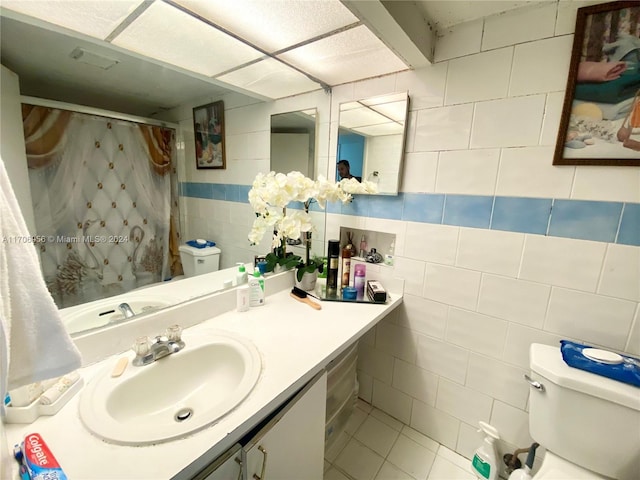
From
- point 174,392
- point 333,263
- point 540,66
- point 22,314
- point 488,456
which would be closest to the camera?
point 22,314

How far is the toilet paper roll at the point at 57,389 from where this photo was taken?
0.63m

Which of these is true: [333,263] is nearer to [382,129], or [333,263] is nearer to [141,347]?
[382,129]

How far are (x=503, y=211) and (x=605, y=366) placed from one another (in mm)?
595

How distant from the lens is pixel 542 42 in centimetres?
95

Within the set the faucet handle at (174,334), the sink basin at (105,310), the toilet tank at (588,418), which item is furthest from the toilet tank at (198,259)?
the toilet tank at (588,418)

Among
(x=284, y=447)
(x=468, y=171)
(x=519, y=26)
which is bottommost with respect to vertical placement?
(x=284, y=447)

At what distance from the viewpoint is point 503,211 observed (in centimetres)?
109

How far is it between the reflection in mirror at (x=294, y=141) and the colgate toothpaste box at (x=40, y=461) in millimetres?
1200

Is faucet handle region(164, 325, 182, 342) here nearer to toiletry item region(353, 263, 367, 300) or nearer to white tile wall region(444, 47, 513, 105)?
toiletry item region(353, 263, 367, 300)

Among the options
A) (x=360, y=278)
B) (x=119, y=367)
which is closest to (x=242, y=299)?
(x=119, y=367)

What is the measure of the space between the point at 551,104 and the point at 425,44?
0.52 metres

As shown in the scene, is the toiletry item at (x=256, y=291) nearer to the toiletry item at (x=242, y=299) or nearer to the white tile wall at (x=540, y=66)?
the toiletry item at (x=242, y=299)

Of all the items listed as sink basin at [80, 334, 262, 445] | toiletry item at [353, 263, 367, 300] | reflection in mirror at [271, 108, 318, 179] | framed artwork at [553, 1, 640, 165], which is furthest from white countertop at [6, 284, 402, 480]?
framed artwork at [553, 1, 640, 165]

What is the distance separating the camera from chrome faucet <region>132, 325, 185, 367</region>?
32.3 inches
